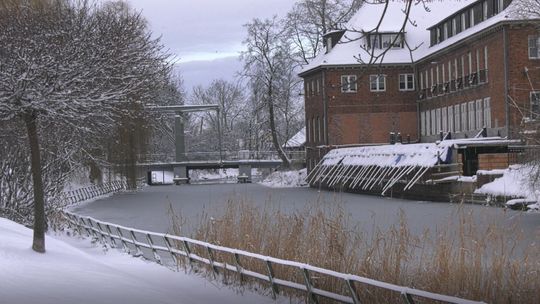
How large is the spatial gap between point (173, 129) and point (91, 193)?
101 ft

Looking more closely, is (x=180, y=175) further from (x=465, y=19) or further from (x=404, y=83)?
(x=465, y=19)

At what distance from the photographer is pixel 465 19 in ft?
170

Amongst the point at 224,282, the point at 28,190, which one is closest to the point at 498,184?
the point at 28,190

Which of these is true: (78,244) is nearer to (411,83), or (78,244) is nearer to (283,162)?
(411,83)

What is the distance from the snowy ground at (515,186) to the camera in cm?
2846

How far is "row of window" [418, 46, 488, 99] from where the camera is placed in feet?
159

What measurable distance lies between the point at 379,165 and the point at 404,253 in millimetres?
41450

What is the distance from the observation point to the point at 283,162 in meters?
79.8

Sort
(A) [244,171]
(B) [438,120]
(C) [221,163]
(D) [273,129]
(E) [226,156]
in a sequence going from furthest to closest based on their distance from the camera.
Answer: (E) [226,156] → (A) [244,171] → (C) [221,163] → (D) [273,129] → (B) [438,120]

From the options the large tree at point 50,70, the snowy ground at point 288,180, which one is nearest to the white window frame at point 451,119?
the snowy ground at point 288,180

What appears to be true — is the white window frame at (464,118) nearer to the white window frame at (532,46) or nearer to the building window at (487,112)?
the building window at (487,112)

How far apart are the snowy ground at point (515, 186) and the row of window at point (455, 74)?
39.9 ft

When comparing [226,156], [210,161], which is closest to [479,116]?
[226,156]

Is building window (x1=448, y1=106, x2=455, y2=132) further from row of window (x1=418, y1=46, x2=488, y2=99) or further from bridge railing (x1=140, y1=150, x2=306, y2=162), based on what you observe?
bridge railing (x1=140, y1=150, x2=306, y2=162)
